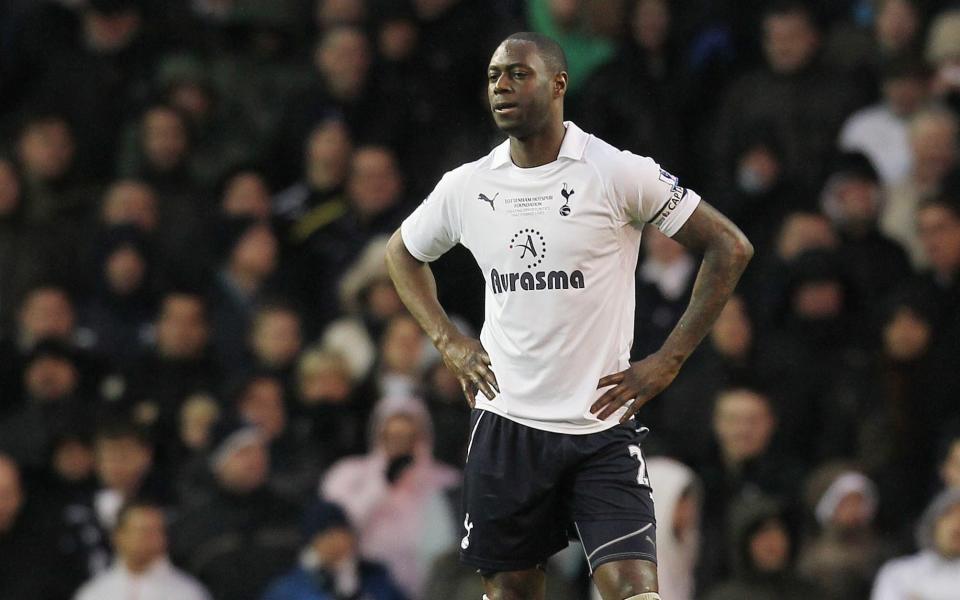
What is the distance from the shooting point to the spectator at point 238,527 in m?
10.8

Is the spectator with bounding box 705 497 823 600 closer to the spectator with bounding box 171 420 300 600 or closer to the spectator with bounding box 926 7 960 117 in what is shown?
the spectator with bounding box 171 420 300 600

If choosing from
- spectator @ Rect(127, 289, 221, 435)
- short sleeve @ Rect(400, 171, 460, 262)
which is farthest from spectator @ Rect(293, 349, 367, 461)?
→ short sleeve @ Rect(400, 171, 460, 262)

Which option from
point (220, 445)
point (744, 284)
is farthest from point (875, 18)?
point (220, 445)

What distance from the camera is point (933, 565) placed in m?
9.64

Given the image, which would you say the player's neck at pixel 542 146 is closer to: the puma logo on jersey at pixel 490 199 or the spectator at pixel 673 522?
the puma logo on jersey at pixel 490 199

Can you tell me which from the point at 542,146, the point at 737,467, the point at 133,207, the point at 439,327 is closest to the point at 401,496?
the point at 737,467

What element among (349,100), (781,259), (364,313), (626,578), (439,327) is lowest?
(626,578)

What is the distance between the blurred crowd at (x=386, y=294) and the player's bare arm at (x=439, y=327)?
2.77m

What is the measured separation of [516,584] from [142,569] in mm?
4011

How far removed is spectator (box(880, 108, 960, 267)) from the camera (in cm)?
1142

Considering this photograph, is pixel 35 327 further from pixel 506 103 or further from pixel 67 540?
pixel 506 103

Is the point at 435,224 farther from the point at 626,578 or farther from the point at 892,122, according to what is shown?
the point at 892,122

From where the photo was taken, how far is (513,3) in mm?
13734

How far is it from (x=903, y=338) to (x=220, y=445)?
3905 millimetres
